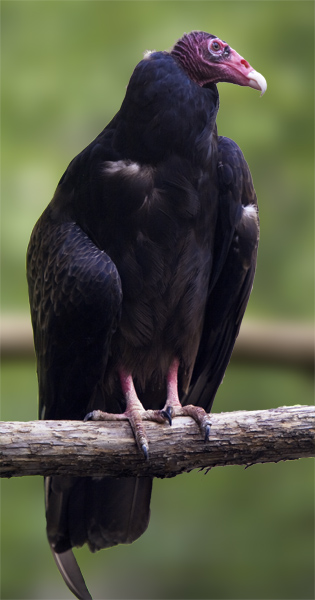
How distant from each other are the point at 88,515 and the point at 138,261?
1.36 metres

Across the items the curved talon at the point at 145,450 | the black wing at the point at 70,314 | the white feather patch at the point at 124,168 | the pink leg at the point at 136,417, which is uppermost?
the white feather patch at the point at 124,168

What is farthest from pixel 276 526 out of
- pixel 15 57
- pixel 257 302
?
pixel 15 57

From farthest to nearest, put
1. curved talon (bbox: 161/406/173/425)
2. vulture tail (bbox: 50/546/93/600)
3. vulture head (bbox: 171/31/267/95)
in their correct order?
vulture tail (bbox: 50/546/93/600)
vulture head (bbox: 171/31/267/95)
curved talon (bbox: 161/406/173/425)

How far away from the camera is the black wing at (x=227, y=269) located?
13.8 feet

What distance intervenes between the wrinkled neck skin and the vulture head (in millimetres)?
61

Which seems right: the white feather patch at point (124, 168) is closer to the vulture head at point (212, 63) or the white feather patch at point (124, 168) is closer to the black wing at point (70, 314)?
the black wing at point (70, 314)

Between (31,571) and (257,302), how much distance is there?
2.62 metres

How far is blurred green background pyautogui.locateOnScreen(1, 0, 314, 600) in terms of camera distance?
20.8 ft

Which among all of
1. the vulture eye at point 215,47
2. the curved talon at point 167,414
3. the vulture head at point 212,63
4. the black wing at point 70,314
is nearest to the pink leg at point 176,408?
the curved talon at point 167,414

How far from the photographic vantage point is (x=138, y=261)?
409 cm

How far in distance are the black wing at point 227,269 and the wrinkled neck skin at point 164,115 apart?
220 mm

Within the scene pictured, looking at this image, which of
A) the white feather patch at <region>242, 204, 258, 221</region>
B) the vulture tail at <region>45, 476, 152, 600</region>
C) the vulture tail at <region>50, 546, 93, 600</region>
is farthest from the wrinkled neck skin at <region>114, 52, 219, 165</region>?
the vulture tail at <region>50, 546, 93, 600</region>

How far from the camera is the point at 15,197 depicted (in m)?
6.34

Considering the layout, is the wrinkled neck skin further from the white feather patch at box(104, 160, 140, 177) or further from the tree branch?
the tree branch
